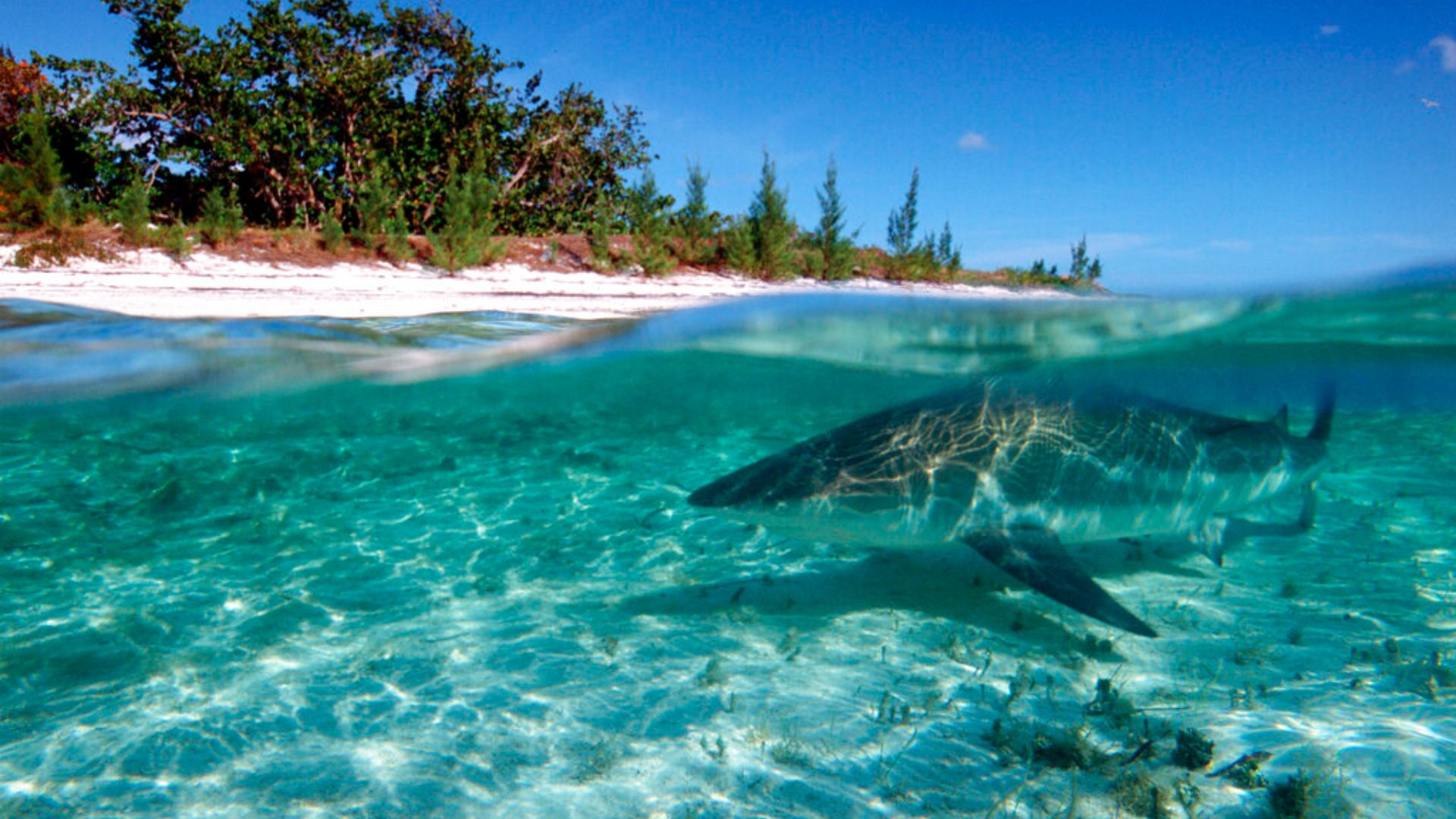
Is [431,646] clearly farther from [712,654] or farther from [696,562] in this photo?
[696,562]

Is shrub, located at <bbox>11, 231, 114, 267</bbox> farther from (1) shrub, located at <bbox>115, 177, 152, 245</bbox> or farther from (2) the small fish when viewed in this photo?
(2) the small fish

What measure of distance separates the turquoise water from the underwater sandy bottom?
3 cm

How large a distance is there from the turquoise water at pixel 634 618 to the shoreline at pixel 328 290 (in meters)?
0.57

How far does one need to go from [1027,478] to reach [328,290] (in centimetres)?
1229

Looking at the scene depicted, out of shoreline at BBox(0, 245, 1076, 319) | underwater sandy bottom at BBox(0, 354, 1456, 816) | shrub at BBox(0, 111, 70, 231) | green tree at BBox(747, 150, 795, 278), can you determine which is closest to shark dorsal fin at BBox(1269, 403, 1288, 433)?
underwater sandy bottom at BBox(0, 354, 1456, 816)

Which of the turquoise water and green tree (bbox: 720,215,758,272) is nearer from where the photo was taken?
the turquoise water

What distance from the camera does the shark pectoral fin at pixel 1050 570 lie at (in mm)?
4059

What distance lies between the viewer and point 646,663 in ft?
17.3

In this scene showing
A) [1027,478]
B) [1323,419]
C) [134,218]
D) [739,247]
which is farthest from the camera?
[739,247]

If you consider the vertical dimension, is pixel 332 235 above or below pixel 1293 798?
above

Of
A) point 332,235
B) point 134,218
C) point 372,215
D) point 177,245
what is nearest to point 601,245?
point 372,215

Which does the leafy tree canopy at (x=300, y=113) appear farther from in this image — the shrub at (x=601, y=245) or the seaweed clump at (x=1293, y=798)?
the seaweed clump at (x=1293, y=798)

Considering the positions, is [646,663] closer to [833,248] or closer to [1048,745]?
[1048,745]

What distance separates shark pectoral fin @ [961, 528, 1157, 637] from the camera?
406 cm
